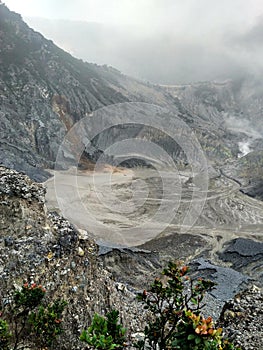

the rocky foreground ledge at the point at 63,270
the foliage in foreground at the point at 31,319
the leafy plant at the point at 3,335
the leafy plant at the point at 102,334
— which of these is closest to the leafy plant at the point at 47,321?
the foliage in foreground at the point at 31,319

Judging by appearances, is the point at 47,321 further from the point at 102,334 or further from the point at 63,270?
the point at 102,334

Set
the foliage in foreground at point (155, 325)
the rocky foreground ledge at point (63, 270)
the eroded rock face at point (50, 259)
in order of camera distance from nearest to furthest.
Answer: the foliage in foreground at point (155, 325) < the rocky foreground ledge at point (63, 270) < the eroded rock face at point (50, 259)

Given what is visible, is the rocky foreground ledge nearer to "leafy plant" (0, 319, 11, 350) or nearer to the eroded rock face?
the eroded rock face

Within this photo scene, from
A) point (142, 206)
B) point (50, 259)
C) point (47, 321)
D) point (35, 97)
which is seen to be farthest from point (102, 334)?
point (35, 97)

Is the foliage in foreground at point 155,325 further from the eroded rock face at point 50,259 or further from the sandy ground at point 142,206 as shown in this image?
the sandy ground at point 142,206

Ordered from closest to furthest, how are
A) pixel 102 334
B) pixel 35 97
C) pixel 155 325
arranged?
pixel 102 334 < pixel 155 325 < pixel 35 97

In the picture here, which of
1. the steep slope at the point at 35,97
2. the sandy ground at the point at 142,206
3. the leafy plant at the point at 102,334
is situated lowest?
the leafy plant at the point at 102,334
